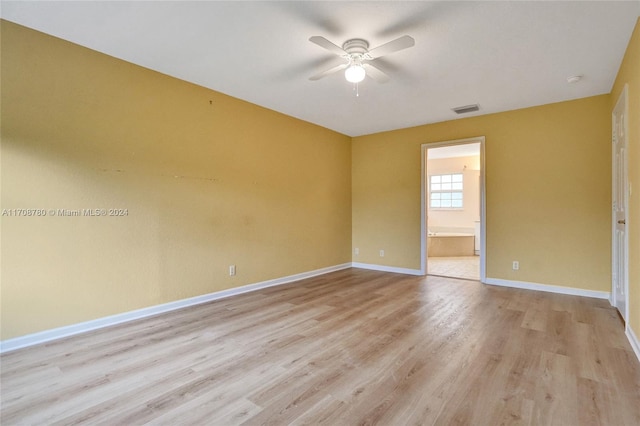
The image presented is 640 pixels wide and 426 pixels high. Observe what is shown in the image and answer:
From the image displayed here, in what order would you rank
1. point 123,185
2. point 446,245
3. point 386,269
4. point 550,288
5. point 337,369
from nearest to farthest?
point 337,369 → point 123,185 → point 550,288 → point 386,269 → point 446,245

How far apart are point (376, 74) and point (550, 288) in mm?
3633

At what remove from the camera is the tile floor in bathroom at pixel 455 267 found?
5.25 meters

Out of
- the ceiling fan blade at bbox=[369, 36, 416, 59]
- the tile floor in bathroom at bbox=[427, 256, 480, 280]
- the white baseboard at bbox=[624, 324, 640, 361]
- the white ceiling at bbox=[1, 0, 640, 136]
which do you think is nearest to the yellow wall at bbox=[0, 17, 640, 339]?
the white baseboard at bbox=[624, 324, 640, 361]

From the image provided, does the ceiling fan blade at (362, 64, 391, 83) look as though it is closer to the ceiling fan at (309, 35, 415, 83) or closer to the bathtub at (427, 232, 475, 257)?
the ceiling fan at (309, 35, 415, 83)

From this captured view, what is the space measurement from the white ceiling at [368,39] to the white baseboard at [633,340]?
2393 mm

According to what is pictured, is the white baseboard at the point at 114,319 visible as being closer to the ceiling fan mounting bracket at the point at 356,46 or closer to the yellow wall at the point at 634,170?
the ceiling fan mounting bracket at the point at 356,46

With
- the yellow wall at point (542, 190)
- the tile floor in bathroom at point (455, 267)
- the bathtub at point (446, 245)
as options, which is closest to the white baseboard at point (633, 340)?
the yellow wall at point (542, 190)

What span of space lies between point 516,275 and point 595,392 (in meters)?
2.80

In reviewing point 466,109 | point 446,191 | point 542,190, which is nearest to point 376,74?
point 466,109

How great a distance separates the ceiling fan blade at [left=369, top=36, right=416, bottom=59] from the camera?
2197 millimetres

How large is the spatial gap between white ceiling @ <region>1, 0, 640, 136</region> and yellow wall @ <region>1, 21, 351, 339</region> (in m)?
0.32

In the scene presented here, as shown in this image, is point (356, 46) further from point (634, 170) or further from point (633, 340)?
point (633, 340)

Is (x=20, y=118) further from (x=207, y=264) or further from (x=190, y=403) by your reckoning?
(x=190, y=403)

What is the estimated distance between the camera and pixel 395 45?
2.31m
